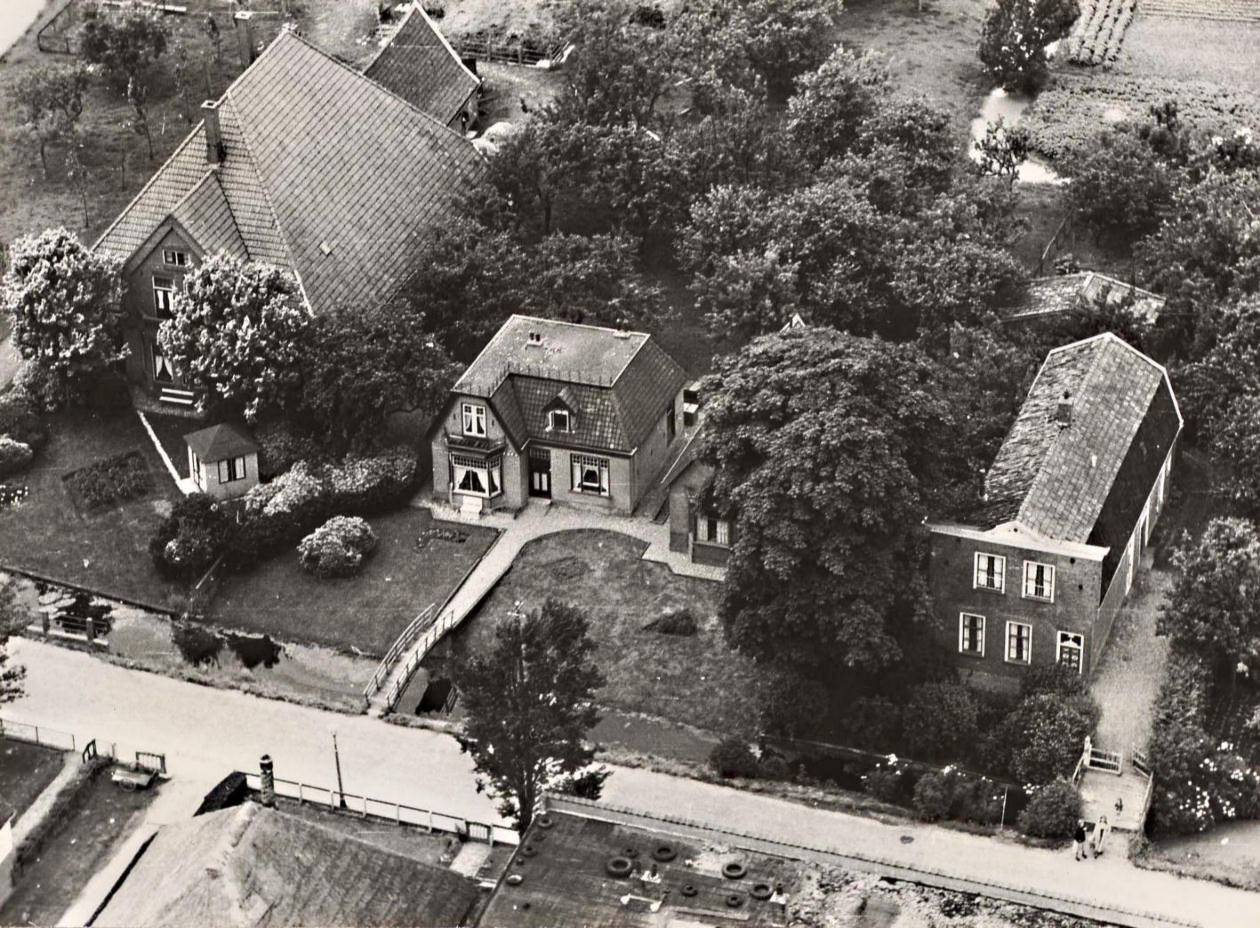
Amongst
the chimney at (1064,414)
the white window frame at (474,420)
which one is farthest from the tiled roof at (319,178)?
the chimney at (1064,414)

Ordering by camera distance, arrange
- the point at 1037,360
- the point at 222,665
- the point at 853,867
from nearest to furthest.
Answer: the point at 853,867 → the point at 222,665 → the point at 1037,360

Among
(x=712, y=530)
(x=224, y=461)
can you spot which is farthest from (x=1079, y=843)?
(x=224, y=461)

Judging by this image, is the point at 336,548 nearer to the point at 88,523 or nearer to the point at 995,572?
the point at 88,523

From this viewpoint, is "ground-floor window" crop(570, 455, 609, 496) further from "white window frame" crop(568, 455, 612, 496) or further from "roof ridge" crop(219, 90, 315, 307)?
"roof ridge" crop(219, 90, 315, 307)

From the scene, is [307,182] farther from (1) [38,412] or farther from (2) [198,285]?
(1) [38,412]

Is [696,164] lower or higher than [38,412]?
higher

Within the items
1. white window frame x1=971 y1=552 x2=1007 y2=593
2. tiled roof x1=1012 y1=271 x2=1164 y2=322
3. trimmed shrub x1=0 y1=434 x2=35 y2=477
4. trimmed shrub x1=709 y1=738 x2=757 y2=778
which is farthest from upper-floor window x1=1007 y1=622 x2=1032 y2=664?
trimmed shrub x1=0 y1=434 x2=35 y2=477

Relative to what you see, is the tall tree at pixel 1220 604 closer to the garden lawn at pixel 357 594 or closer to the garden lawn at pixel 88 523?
the garden lawn at pixel 357 594

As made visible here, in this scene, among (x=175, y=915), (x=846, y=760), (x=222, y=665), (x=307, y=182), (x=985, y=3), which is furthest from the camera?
(x=985, y=3)

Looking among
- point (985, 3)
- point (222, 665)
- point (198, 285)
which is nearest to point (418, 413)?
point (198, 285)
